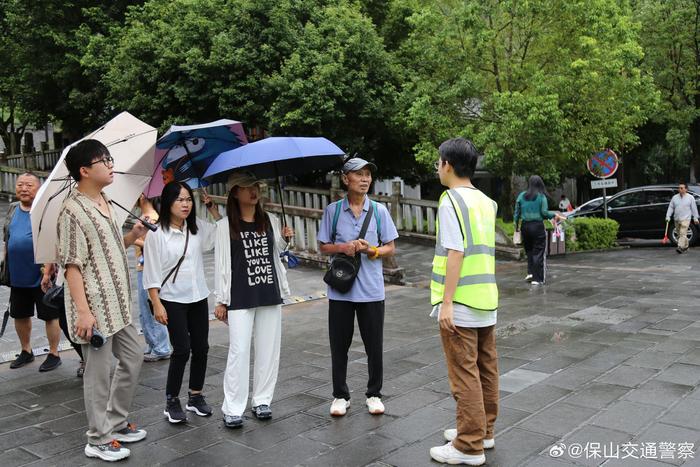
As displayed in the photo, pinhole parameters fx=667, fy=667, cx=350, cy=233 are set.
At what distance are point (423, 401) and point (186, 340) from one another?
5.88 ft

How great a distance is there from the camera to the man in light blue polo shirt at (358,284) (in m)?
4.62

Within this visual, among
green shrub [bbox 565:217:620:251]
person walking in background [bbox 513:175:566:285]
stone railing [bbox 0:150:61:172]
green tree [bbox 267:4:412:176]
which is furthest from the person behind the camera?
stone railing [bbox 0:150:61:172]

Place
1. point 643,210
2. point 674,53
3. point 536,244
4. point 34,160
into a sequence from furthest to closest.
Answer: point 34,160, point 674,53, point 643,210, point 536,244

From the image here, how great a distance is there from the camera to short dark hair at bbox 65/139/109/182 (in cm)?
404

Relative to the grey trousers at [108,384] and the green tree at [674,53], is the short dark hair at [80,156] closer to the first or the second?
the grey trousers at [108,384]

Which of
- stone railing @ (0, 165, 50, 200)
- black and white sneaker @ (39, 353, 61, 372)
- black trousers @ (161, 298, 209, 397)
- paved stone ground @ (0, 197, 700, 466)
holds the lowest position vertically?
paved stone ground @ (0, 197, 700, 466)

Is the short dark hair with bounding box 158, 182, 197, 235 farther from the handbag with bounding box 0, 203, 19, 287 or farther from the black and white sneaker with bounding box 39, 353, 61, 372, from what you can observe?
the black and white sneaker with bounding box 39, 353, 61, 372

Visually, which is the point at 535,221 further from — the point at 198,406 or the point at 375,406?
the point at 198,406

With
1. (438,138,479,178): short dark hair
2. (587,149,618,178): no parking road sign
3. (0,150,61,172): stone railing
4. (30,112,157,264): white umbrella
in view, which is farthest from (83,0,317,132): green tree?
(0,150,61,172): stone railing

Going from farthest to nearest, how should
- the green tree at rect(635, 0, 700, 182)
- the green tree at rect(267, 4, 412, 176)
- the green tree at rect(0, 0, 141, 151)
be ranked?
the green tree at rect(635, 0, 700, 182), the green tree at rect(0, 0, 141, 151), the green tree at rect(267, 4, 412, 176)

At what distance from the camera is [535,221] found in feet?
33.9

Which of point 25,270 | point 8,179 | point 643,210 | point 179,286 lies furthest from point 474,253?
point 8,179

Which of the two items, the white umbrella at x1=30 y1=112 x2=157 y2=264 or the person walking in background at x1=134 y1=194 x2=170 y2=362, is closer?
the white umbrella at x1=30 y1=112 x2=157 y2=264

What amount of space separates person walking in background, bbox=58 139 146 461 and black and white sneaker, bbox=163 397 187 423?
462mm
